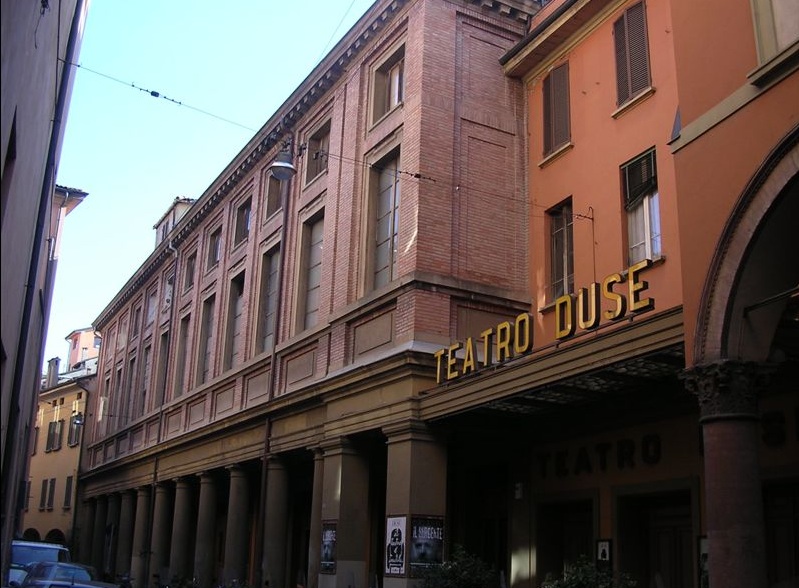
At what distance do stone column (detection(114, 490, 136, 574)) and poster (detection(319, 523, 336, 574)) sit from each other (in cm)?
1893

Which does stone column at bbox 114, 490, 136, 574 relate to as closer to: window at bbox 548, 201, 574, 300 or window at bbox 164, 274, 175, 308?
window at bbox 164, 274, 175, 308

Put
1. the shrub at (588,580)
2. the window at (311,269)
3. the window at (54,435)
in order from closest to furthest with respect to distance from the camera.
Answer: the shrub at (588,580)
the window at (311,269)
the window at (54,435)

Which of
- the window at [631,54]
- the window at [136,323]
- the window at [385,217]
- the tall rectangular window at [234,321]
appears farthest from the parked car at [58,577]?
the window at [136,323]

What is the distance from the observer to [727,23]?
9.91 metres

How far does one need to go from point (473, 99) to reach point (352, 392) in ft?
20.7

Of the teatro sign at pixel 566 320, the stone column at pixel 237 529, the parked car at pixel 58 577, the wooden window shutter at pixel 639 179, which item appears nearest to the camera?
the teatro sign at pixel 566 320

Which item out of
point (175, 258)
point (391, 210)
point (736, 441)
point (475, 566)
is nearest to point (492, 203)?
point (391, 210)

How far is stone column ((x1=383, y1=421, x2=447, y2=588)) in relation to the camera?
577 inches

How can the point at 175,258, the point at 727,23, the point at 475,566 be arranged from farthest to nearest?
the point at 175,258 < the point at 475,566 < the point at 727,23

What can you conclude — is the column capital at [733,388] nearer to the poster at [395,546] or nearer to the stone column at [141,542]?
the poster at [395,546]

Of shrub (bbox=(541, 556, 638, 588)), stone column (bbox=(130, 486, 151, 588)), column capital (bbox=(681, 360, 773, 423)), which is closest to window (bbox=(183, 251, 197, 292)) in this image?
stone column (bbox=(130, 486, 151, 588))

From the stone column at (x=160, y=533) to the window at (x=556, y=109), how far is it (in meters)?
19.3

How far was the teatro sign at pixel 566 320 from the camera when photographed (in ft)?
37.9

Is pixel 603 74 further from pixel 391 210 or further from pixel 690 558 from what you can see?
pixel 690 558
